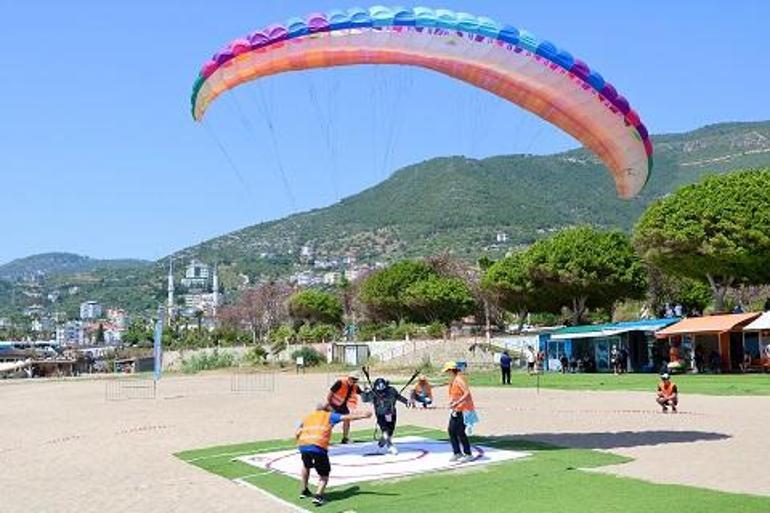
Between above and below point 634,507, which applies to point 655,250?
above

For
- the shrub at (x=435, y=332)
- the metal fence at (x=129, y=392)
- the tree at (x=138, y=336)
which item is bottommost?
the metal fence at (x=129, y=392)

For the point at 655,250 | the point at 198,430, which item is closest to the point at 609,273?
the point at 655,250

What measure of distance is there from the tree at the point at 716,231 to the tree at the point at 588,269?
13770mm

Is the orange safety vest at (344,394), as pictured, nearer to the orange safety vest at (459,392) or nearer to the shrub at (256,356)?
the orange safety vest at (459,392)

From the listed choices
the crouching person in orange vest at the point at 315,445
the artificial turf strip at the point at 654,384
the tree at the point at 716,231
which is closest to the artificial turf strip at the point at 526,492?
the crouching person in orange vest at the point at 315,445

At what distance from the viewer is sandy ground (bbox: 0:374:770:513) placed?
1197 cm

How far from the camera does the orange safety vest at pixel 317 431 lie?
11281 mm

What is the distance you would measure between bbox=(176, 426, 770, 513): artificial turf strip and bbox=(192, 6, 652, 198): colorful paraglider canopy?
5.61 m

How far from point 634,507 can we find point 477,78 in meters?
7.88

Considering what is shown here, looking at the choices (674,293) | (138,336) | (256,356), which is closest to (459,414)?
(256,356)

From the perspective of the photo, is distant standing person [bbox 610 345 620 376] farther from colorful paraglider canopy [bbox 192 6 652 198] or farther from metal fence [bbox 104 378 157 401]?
colorful paraglider canopy [bbox 192 6 652 198]

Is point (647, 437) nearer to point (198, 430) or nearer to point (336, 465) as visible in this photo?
point (336, 465)

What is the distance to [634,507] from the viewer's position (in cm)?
951

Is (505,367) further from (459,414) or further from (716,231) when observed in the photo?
(459,414)
